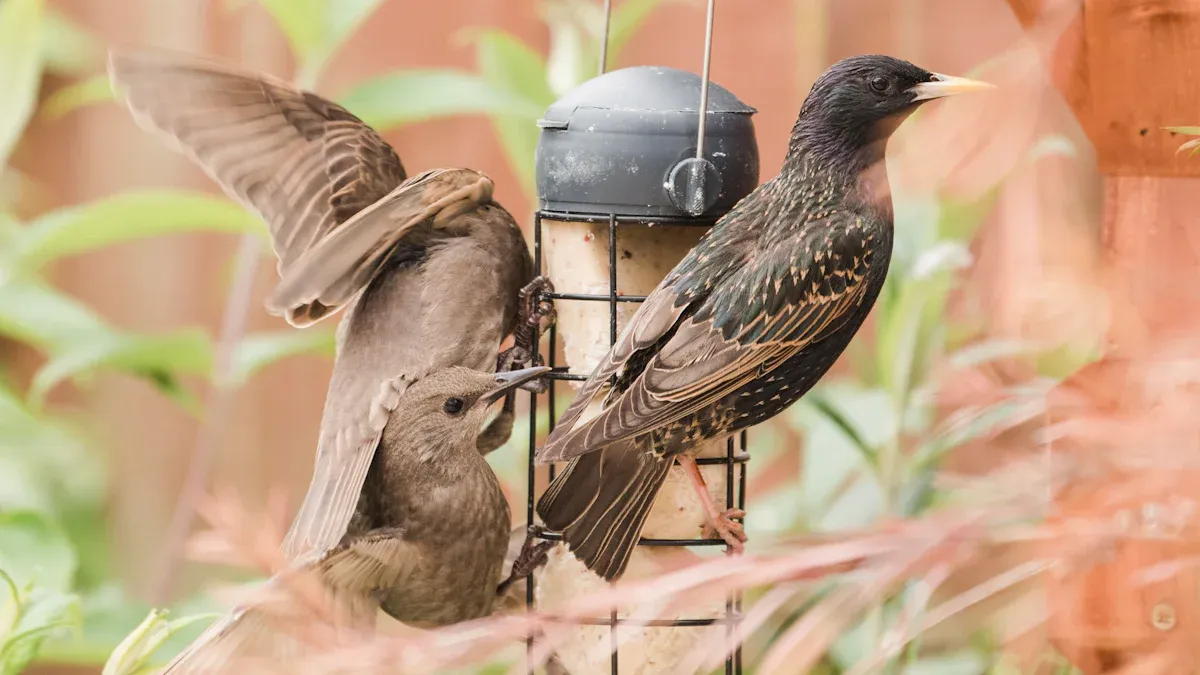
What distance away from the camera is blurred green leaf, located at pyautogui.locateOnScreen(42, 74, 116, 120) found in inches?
157

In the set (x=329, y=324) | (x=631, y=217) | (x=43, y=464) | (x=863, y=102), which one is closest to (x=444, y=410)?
(x=631, y=217)

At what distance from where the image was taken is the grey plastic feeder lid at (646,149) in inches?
105

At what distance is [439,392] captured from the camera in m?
3.11

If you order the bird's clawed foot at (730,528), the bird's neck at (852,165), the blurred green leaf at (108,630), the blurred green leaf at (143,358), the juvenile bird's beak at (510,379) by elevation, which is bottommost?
the blurred green leaf at (108,630)

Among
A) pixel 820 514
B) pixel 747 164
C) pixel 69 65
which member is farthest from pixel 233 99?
pixel 69 65

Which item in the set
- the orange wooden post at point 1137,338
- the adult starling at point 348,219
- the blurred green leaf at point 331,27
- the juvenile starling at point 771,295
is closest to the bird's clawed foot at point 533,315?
the adult starling at point 348,219

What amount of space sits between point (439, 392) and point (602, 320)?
1.40 feet

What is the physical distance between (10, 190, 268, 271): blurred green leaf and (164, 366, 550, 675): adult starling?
81 centimetres

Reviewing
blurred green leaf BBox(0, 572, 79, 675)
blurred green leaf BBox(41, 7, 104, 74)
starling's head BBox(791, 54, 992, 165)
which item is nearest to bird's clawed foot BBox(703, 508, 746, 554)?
starling's head BBox(791, 54, 992, 165)

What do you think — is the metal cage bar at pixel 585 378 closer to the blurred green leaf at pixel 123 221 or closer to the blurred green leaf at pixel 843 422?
the blurred green leaf at pixel 843 422

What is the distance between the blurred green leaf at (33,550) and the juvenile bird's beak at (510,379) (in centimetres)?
103

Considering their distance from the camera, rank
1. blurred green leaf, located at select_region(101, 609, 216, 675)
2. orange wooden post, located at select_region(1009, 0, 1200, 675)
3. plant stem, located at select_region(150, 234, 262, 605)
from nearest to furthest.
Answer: orange wooden post, located at select_region(1009, 0, 1200, 675) → blurred green leaf, located at select_region(101, 609, 216, 675) → plant stem, located at select_region(150, 234, 262, 605)

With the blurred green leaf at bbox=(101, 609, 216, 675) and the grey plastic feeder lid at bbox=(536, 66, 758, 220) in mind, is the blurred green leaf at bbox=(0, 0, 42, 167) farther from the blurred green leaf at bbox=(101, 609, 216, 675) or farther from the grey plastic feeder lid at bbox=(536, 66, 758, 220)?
the blurred green leaf at bbox=(101, 609, 216, 675)

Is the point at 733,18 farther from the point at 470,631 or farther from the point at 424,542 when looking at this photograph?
the point at 470,631
